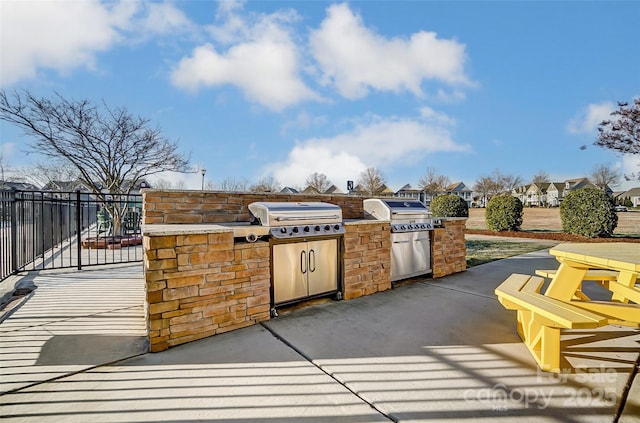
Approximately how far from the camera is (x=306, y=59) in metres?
9.20

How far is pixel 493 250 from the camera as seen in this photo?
26.2ft

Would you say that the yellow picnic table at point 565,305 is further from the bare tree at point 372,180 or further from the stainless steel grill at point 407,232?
the bare tree at point 372,180

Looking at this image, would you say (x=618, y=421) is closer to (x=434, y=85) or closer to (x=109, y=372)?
(x=109, y=372)

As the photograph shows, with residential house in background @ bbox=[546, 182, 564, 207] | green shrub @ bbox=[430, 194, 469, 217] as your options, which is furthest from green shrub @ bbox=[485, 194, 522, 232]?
residential house in background @ bbox=[546, 182, 564, 207]

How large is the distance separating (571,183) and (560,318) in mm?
72274

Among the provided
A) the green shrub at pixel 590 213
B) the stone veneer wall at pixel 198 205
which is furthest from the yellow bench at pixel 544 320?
the green shrub at pixel 590 213

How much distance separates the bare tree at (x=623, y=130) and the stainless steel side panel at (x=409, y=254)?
11018 mm

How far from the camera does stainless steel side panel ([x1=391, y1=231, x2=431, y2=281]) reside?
463cm

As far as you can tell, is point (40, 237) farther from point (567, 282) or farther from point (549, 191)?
point (549, 191)

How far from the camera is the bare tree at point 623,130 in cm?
1020

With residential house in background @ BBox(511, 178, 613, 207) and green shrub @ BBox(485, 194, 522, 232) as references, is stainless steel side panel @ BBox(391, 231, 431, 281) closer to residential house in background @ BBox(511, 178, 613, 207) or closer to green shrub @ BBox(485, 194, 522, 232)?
green shrub @ BBox(485, 194, 522, 232)

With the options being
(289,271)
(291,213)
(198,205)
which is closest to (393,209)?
(291,213)

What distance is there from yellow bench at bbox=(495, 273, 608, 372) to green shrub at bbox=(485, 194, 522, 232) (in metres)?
10.6

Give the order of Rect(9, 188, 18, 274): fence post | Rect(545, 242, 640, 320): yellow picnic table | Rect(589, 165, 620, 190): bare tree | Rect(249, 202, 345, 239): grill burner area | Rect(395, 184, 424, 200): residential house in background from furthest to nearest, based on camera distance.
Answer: Rect(589, 165, 620, 190): bare tree < Rect(395, 184, 424, 200): residential house in background < Rect(9, 188, 18, 274): fence post < Rect(249, 202, 345, 239): grill burner area < Rect(545, 242, 640, 320): yellow picnic table
